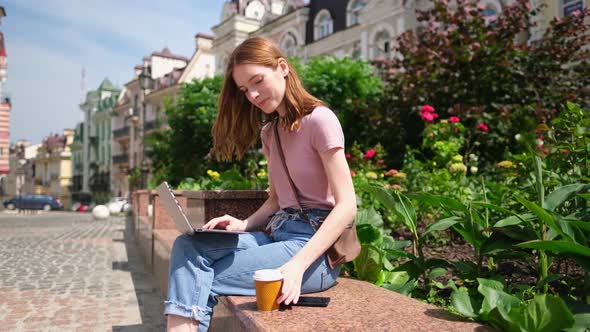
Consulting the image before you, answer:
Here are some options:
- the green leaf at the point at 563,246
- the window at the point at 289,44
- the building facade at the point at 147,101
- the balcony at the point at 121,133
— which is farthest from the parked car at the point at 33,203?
the green leaf at the point at 563,246

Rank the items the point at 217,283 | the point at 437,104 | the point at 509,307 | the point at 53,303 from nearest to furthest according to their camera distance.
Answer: the point at 509,307
the point at 217,283
the point at 53,303
the point at 437,104

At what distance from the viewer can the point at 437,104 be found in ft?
27.3

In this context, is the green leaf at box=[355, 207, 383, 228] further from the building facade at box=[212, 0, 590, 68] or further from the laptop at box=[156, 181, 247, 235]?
the building facade at box=[212, 0, 590, 68]

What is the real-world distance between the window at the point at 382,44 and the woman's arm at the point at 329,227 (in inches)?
686

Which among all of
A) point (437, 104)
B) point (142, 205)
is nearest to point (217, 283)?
point (437, 104)

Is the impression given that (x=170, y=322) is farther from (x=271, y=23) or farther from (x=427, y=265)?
(x=271, y=23)

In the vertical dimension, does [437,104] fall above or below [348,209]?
above

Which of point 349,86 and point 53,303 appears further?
point 349,86

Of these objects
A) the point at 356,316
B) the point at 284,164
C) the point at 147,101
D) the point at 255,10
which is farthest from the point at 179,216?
the point at 147,101

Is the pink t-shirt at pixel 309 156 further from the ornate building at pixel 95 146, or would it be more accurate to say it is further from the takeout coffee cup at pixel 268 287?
the ornate building at pixel 95 146

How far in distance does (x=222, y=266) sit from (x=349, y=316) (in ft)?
1.95

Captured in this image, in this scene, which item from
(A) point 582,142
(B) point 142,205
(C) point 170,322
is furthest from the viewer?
(B) point 142,205

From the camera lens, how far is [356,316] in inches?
70.6

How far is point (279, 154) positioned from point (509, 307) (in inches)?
46.2
